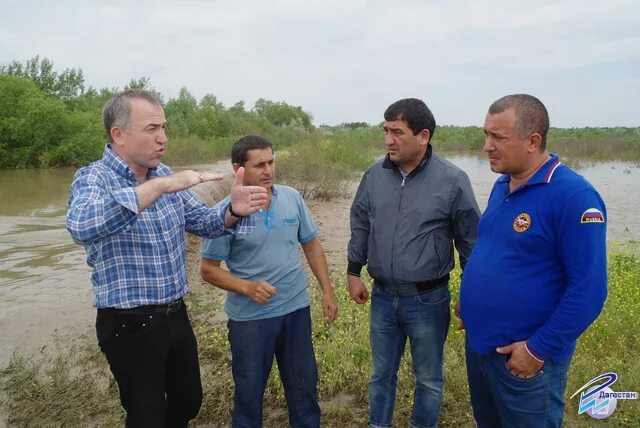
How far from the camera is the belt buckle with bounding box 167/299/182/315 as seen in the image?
8.34 feet

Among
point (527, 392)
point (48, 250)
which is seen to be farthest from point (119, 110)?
point (48, 250)

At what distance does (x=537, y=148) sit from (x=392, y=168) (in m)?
0.95

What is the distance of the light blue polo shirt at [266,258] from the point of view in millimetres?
2865

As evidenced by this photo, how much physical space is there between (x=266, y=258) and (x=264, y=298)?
0.24 metres

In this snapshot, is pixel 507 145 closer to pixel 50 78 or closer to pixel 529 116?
pixel 529 116

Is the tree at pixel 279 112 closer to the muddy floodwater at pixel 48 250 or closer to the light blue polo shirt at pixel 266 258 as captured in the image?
the muddy floodwater at pixel 48 250

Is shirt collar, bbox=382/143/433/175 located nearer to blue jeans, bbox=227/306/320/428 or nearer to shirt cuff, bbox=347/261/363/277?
shirt cuff, bbox=347/261/363/277

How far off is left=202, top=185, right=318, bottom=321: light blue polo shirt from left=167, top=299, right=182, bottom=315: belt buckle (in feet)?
1.16

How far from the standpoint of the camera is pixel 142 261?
7.89 ft

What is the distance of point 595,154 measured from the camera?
1377 inches

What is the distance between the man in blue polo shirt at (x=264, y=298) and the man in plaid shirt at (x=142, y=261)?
28 centimetres

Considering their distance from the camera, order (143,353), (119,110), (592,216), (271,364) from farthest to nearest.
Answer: (271,364)
(143,353)
(119,110)
(592,216)

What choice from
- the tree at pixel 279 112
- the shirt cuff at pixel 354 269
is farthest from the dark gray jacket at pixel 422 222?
the tree at pixel 279 112

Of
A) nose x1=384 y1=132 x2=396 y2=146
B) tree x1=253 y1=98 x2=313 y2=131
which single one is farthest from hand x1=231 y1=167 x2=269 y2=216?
tree x1=253 y1=98 x2=313 y2=131
